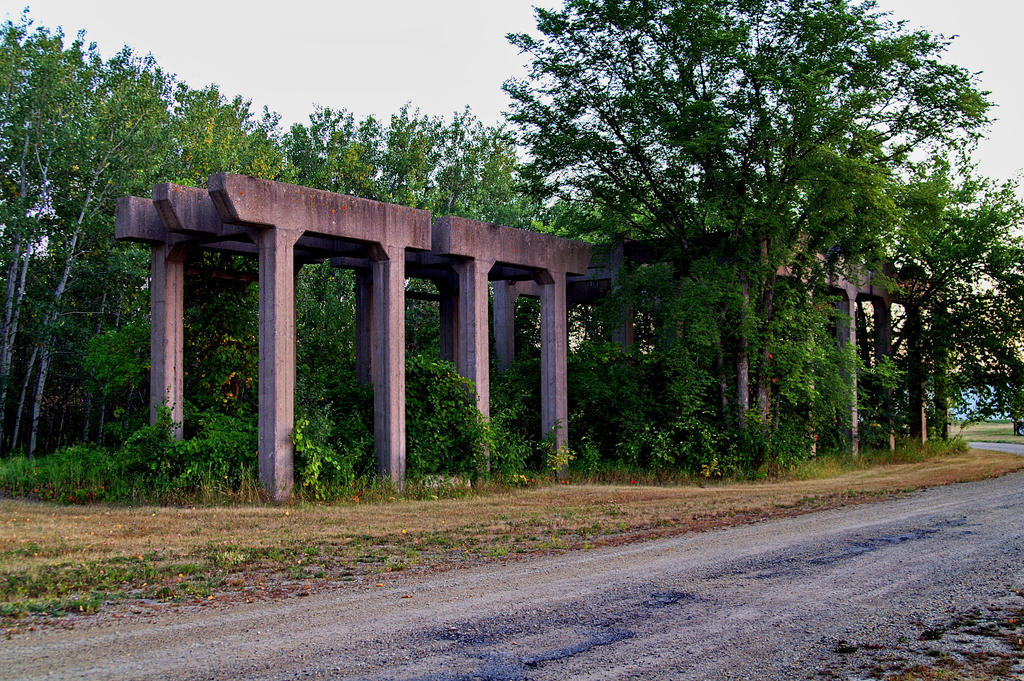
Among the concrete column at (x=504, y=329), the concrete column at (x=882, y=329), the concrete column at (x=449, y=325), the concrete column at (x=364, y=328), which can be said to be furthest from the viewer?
the concrete column at (x=882, y=329)

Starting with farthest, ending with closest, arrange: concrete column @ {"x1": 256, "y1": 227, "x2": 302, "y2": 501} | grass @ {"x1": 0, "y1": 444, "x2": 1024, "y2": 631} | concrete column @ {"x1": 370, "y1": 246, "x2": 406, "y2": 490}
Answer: concrete column @ {"x1": 370, "y1": 246, "x2": 406, "y2": 490} → concrete column @ {"x1": 256, "y1": 227, "x2": 302, "y2": 501} → grass @ {"x1": 0, "y1": 444, "x2": 1024, "y2": 631}

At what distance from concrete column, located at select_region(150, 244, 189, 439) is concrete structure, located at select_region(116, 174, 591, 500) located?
0.02 metres

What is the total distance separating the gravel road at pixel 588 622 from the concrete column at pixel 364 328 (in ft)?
34.9

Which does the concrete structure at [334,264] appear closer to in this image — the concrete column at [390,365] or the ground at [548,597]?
the concrete column at [390,365]

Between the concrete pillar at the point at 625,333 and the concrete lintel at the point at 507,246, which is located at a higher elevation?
the concrete lintel at the point at 507,246

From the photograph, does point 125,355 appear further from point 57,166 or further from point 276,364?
point 57,166

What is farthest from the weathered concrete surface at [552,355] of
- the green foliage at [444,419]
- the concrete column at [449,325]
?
the concrete column at [449,325]

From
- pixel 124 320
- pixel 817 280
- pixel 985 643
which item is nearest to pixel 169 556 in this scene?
pixel 985 643

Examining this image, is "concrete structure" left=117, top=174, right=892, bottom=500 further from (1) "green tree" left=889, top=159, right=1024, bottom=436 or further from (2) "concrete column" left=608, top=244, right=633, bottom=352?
(1) "green tree" left=889, top=159, right=1024, bottom=436

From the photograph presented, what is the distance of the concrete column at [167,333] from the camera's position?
14.6 meters

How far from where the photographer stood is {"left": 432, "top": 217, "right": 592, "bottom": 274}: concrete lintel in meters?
15.7

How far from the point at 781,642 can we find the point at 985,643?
124 centimetres

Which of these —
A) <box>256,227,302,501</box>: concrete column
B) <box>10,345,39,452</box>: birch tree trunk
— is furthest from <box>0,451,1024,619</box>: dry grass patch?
<box>10,345,39,452</box>: birch tree trunk

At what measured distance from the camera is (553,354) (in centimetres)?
1795
